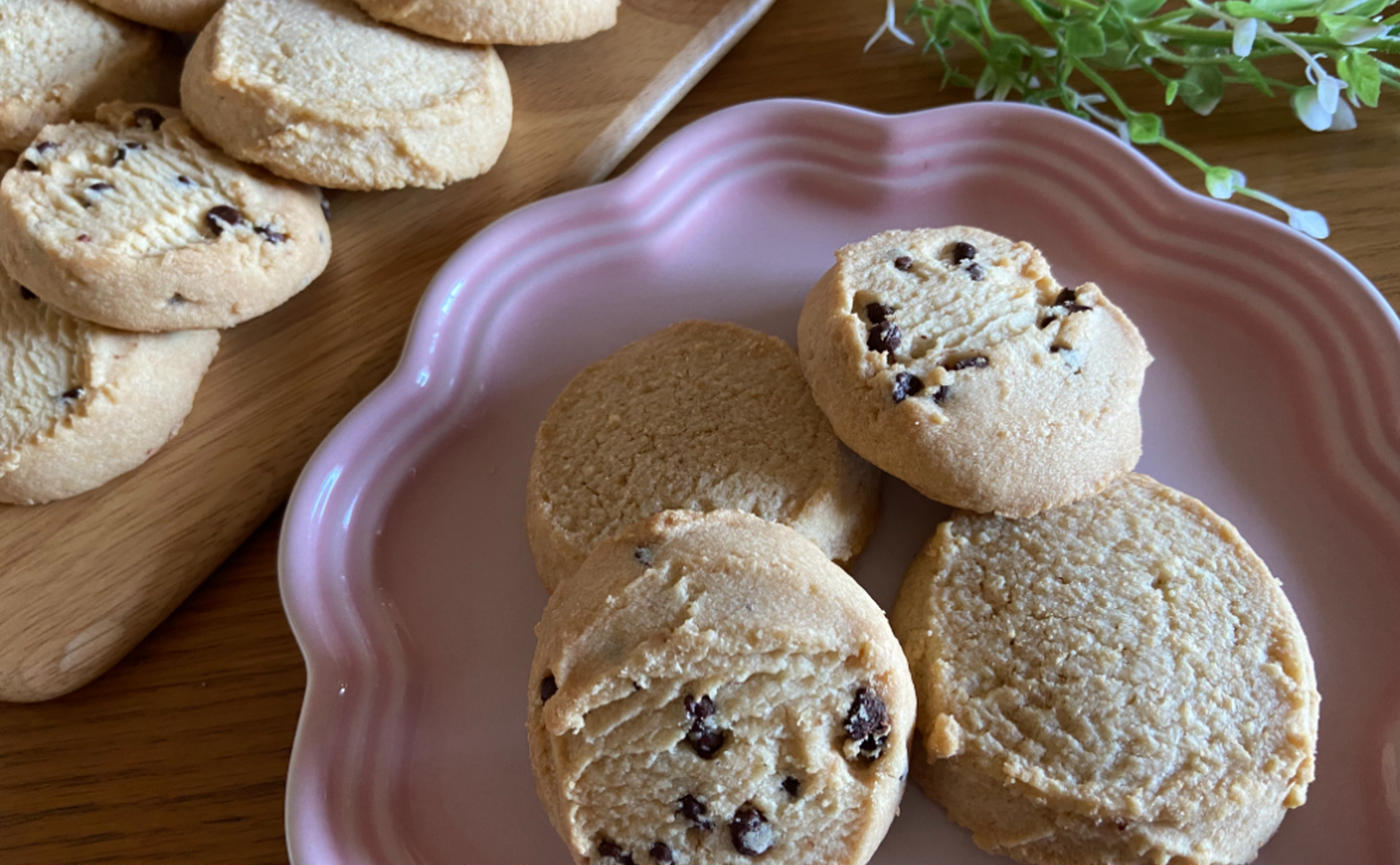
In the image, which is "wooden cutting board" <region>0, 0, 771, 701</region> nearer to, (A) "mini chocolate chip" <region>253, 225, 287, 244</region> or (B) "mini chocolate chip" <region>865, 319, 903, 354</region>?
(A) "mini chocolate chip" <region>253, 225, 287, 244</region>

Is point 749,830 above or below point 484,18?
below

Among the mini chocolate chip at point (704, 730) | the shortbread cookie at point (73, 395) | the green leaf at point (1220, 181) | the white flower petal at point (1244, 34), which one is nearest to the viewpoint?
the mini chocolate chip at point (704, 730)

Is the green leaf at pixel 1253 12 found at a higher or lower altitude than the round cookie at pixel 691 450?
higher

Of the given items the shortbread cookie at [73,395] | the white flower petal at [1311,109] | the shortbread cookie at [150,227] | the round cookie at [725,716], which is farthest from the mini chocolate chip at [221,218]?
the white flower petal at [1311,109]

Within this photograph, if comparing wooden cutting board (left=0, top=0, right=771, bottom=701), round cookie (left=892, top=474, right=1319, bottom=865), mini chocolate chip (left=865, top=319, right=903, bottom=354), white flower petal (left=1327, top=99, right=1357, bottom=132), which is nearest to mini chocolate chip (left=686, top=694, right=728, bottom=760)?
round cookie (left=892, top=474, right=1319, bottom=865)

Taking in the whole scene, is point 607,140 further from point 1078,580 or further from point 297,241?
point 1078,580

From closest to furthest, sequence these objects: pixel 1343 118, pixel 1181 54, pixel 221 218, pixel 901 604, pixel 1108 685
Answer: pixel 1108 685
pixel 901 604
pixel 221 218
pixel 1343 118
pixel 1181 54

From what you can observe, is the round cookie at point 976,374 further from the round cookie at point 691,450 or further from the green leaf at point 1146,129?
the green leaf at point 1146,129

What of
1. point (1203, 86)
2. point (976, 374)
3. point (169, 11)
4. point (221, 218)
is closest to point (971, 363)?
point (976, 374)

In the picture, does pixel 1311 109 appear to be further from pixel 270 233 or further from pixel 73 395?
pixel 73 395
